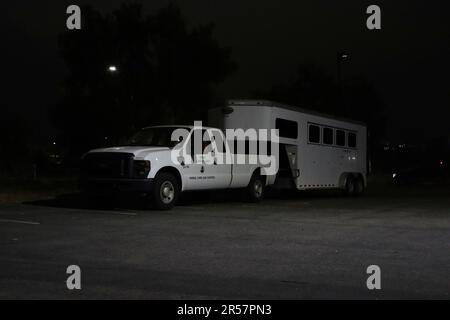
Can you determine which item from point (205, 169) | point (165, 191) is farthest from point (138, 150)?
point (205, 169)

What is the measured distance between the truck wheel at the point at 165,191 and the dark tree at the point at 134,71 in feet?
78.3

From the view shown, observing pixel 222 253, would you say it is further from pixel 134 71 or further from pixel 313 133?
pixel 134 71

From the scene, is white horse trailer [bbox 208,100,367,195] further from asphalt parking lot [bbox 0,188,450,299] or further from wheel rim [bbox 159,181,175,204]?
asphalt parking lot [bbox 0,188,450,299]

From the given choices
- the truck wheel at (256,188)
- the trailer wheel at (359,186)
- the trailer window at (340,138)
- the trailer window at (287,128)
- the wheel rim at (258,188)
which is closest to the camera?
the truck wheel at (256,188)

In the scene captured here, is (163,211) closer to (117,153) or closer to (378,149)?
(117,153)

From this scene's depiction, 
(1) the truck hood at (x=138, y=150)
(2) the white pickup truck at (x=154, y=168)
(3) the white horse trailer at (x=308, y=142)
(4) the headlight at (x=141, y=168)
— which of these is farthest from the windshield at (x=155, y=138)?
(3) the white horse trailer at (x=308, y=142)

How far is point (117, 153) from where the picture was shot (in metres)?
15.7

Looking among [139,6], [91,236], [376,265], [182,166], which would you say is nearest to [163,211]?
[182,166]

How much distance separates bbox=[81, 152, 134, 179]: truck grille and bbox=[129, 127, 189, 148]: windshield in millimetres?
1377

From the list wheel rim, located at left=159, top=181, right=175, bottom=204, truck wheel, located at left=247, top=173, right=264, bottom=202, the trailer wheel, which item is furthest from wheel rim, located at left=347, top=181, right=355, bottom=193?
wheel rim, located at left=159, top=181, right=175, bottom=204

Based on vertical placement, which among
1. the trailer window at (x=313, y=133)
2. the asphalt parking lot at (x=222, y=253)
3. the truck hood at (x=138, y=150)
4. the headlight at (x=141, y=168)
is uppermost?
the trailer window at (x=313, y=133)

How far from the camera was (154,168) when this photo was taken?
613 inches

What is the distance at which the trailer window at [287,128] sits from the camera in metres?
20.2

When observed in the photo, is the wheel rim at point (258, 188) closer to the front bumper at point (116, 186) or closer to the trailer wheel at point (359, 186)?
the front bumper at point (116, 186)
